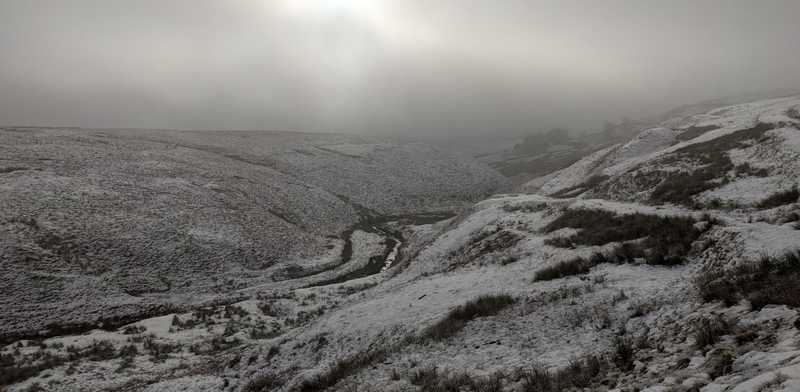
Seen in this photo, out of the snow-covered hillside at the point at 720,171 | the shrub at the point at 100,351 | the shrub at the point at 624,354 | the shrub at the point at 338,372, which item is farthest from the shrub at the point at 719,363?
the shrub at the point at 100,351

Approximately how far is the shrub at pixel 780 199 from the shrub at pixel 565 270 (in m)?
8.18

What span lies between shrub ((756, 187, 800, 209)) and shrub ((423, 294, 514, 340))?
475 inches

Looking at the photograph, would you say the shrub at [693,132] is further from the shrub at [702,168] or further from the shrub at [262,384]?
the shrub at [262,384]

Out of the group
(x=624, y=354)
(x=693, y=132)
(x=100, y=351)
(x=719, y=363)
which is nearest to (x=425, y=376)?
(x=624, y=354)

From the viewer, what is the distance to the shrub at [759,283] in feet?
26.1

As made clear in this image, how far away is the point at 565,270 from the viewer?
53.6 feet

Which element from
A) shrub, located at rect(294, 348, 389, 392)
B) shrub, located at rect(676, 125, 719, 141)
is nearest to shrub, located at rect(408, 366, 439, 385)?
shrub, located at rect(294, 348, 389, 392)

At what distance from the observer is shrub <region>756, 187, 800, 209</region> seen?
1696cm

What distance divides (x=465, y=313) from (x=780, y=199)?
46.3 feet

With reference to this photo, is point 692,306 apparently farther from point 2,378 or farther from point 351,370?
point 2,378

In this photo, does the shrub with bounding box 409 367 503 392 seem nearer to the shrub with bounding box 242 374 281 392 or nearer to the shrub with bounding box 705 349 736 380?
the shrub with bounding box 705 349 736 380

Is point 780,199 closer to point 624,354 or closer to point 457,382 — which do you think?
point 624,354

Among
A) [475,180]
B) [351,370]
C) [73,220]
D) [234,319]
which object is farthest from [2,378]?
[475,180]

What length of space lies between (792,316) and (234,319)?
95.1 ft
